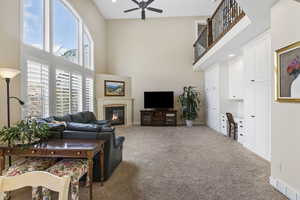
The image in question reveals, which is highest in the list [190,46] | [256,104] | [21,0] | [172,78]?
[190,46]

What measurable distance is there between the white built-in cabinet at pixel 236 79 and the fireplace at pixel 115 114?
454 centimetres

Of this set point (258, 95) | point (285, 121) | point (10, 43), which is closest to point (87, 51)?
point (10, 43)

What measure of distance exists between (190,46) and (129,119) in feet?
15.0

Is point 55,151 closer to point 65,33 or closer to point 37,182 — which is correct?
point 37,182

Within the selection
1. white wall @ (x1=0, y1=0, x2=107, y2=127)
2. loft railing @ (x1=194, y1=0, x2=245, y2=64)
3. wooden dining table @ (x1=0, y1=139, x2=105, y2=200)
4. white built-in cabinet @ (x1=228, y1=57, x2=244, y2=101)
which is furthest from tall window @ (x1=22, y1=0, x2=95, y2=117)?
white built-in cabinet @ (x1=228, y1=57, x2=244, y2=101)

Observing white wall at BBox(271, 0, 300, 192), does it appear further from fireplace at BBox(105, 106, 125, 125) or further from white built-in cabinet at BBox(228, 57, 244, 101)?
fireplace at BBox(105, 106, 125, 125)

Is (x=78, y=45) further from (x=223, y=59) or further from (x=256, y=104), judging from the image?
(x=256, y=104)

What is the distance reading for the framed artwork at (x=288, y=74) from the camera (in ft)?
7.30

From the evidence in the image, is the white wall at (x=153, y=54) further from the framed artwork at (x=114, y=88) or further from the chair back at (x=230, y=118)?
the chair back at (x=230, y=118)

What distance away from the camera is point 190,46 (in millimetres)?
8812

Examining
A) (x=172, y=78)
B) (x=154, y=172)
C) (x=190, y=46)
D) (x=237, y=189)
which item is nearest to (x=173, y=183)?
(x=154, y=172)

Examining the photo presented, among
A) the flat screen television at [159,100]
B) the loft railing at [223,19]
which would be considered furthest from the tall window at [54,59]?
the loft railing at [223,19]

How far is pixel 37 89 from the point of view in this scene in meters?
3.96

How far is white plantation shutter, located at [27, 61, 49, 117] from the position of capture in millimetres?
3729
